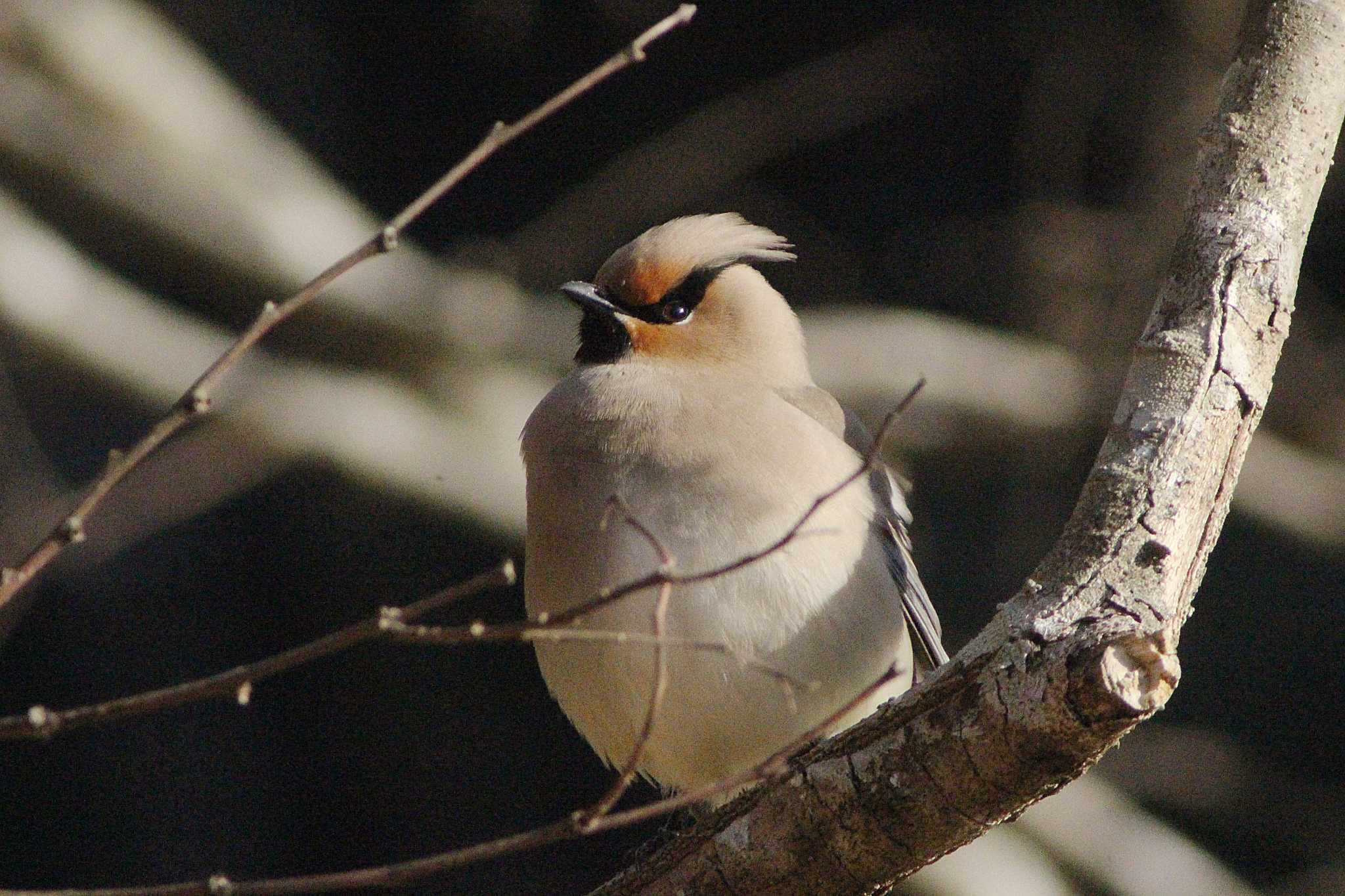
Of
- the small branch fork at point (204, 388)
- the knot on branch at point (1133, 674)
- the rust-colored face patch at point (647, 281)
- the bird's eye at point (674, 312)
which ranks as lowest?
the knot on branch at point (1133, 674)

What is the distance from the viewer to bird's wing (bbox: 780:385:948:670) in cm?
454

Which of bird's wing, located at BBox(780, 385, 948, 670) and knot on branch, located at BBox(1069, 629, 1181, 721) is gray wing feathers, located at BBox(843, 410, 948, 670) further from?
knot on branch, located at BBox(1069, 629, 1181, 721)

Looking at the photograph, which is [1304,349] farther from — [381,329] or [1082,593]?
[1082,593]

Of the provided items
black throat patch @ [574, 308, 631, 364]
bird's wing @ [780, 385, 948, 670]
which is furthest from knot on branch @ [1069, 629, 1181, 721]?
black throat patch @ [574, 308, 631, 364]

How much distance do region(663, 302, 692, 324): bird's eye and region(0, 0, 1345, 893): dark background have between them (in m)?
2.99

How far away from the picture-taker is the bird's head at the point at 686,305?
464 cm

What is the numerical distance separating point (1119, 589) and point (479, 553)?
191 inches

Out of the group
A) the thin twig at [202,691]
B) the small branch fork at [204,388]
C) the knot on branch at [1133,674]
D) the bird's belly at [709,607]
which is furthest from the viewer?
the bird's belly at [709,607]

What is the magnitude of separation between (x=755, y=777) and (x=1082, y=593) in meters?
0.74

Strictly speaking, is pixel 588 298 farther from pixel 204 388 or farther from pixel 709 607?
pixel 204 388

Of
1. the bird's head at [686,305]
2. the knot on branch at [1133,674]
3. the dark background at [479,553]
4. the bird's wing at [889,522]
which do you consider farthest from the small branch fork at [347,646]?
the dark background at [479,553]

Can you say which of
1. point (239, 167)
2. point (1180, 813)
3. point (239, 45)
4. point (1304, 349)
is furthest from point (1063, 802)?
point (239, 45)

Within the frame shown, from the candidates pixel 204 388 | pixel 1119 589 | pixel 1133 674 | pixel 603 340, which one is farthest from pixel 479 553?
pixel 204 388

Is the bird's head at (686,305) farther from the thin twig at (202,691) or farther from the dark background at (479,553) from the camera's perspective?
the dark background at (479,553)
